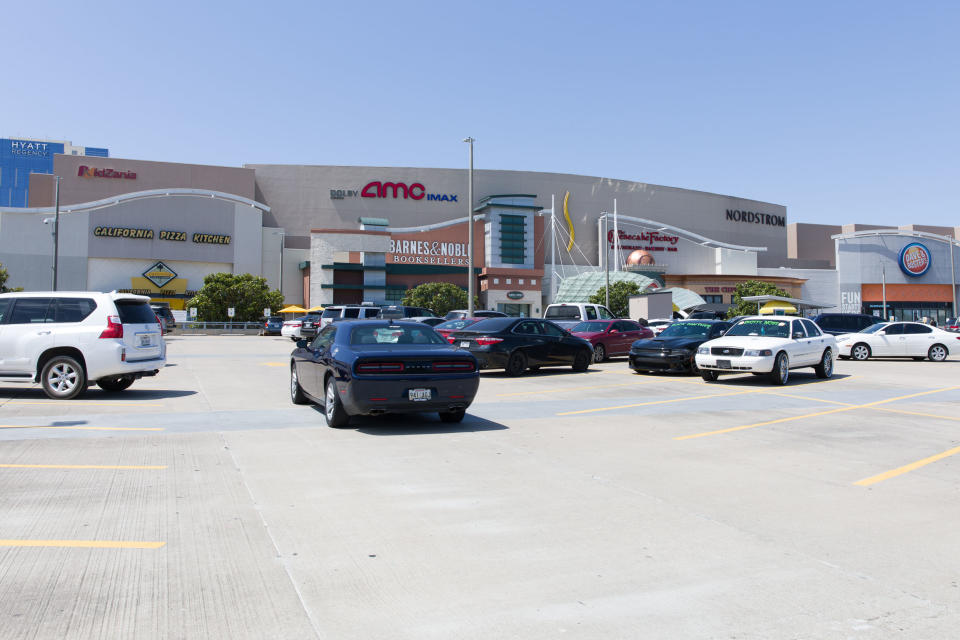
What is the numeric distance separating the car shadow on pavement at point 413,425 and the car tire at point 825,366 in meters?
10.7

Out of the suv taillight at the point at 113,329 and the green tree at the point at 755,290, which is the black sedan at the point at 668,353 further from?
the green tree at the point at 755,290

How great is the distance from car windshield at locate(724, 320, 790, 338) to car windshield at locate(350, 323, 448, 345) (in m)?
9.74

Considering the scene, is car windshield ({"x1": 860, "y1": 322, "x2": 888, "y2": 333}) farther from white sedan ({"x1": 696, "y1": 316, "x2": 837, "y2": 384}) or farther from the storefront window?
the storefront window

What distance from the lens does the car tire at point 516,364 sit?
715 inches

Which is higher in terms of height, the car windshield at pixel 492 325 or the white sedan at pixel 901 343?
the car windshield at pixel 492 325

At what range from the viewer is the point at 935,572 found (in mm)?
4391

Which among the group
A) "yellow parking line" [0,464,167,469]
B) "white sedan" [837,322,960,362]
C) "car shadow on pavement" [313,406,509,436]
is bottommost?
"yellow parking line" [0,464,167,469]

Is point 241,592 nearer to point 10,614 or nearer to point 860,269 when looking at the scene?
point 10,614

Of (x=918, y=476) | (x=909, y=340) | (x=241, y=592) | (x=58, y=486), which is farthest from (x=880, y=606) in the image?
(x=909, y=340)

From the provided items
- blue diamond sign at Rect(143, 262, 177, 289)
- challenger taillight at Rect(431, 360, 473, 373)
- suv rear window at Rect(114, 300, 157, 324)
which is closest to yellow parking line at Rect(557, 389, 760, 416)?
challenger taillight at Rect(431, 360, 473, 373)

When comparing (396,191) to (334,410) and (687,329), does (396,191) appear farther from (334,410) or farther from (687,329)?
(334,410)

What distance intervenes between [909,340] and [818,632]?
963 inches

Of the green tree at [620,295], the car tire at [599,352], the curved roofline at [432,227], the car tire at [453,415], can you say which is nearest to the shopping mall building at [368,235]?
the curved roofline at [432,227]

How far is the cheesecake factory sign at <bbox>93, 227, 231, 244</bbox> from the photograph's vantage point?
7281 centimetres
